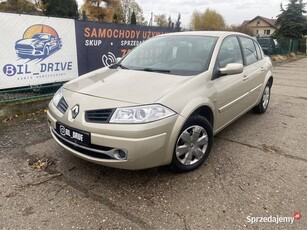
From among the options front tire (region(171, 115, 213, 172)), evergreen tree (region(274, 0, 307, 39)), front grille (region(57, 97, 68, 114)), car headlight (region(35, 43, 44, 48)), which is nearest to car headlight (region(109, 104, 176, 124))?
front tire (region(171, 115, 213, 172))

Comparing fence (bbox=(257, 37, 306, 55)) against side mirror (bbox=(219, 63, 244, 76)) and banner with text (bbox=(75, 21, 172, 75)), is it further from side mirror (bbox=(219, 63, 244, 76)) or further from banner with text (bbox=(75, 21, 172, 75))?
side mirror (bbox=(219, 63, 244, 76))

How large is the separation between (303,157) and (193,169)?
1.63 metres

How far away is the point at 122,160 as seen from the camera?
2533 mm

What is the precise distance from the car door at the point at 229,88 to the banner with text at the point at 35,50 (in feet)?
11.8

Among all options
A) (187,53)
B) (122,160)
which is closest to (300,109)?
(187,53)

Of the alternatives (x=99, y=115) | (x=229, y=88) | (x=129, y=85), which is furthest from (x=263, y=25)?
(x=99, y=115)

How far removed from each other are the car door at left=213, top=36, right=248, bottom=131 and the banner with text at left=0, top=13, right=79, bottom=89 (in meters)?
3.58

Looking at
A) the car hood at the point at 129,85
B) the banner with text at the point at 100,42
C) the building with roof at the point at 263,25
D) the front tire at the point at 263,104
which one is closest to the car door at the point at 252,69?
the front tire at the point at 263,104

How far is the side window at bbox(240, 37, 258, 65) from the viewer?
4.44 metres

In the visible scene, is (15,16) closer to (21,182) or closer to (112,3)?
(21,182)

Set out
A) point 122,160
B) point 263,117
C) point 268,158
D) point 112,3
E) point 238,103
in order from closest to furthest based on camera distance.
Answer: point 122,160 < point 268,158 < point 238,103 < point 263,117 < point 112,3

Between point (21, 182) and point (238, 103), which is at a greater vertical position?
point (238, 103)

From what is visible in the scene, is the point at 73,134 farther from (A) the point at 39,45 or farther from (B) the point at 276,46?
(B) the point at 276,46

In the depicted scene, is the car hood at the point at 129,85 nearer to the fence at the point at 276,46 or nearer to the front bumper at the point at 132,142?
the front bumper at the point at 132,142
